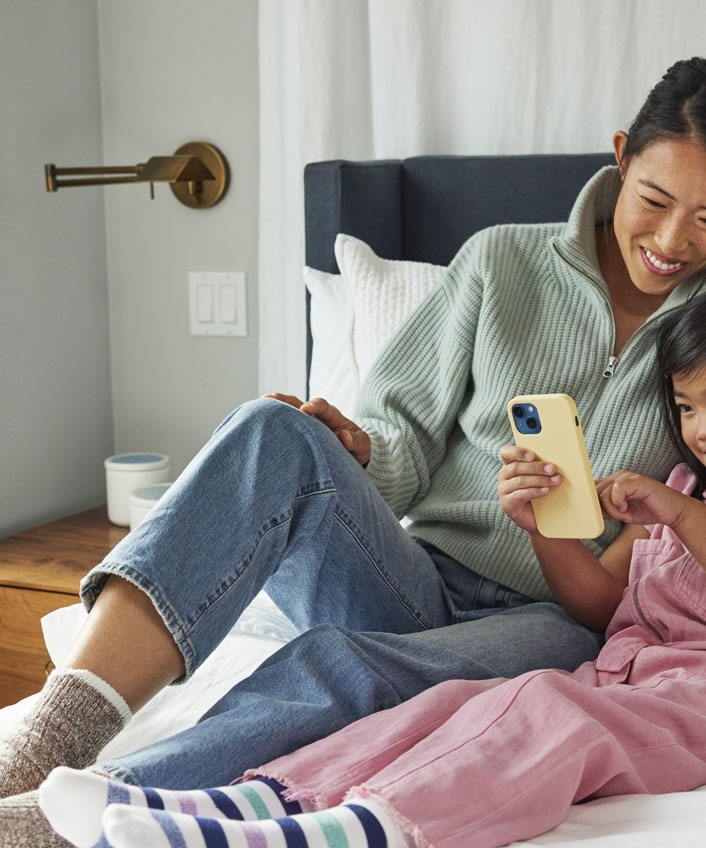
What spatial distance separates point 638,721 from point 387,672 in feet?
0.75

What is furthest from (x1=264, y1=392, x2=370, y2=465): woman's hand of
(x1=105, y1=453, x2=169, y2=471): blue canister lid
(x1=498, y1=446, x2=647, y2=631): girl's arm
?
(x1=105, y1=453, x2=169, y2=471): blue canister lid

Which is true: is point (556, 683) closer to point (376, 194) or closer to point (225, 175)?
point (376, 194)

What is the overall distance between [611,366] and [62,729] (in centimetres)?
79

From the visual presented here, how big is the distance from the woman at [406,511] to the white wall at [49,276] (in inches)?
33.6

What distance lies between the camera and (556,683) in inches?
35.3

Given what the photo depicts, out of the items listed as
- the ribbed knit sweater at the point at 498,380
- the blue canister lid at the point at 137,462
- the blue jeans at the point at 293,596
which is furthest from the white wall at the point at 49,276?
the blue jeans at the point at 293,596

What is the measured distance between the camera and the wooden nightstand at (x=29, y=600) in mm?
1701

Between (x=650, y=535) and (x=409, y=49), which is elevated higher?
(x=409, y=49)

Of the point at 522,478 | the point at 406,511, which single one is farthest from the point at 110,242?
the point at 522,478

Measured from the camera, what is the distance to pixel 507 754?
82 centimetres

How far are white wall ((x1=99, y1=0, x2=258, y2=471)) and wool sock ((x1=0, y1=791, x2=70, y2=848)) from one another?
1.41 m

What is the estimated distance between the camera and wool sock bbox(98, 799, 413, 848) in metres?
0.68

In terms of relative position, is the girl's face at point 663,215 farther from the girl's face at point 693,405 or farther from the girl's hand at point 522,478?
the girl's hand at point 522,478

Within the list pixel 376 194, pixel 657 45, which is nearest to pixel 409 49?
pixel 376 194
